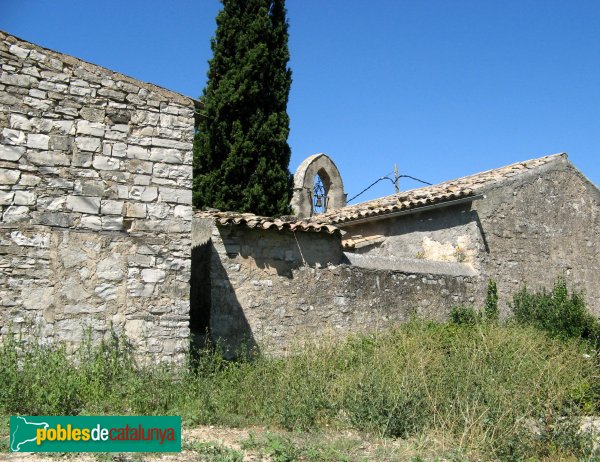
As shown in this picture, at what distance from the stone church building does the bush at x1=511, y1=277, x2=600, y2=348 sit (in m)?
1.88

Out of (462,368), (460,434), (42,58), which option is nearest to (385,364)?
(462,368)

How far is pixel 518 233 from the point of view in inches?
542

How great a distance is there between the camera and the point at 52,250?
7.53 meters

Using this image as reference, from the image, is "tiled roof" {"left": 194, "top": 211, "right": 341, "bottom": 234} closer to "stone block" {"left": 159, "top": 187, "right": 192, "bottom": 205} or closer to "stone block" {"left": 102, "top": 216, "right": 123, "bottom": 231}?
"stone block" {"left": 159, "top": 187, "right": 192, "bottom": 205}

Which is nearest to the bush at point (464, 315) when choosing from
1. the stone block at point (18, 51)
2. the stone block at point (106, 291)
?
the stone block at point (106, 291)

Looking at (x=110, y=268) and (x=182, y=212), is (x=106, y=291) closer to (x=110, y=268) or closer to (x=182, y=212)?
(x=110, y=268)

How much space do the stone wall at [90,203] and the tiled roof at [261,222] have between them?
131cm

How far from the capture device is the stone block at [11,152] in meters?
7.44

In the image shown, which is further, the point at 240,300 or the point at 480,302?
the point at 480,302

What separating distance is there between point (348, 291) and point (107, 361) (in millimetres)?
4493

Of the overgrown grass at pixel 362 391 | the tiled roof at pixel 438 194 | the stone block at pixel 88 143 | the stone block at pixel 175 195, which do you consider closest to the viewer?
the overgrown grass at pixel 362 391

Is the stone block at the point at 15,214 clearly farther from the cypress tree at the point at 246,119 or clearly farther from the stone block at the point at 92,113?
the cypress tree at the point at 246,119

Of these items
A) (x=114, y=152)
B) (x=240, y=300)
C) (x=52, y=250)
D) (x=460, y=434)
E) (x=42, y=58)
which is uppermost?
(x=42, y=58)

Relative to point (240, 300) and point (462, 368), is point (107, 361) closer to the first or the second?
point (240, 300)
